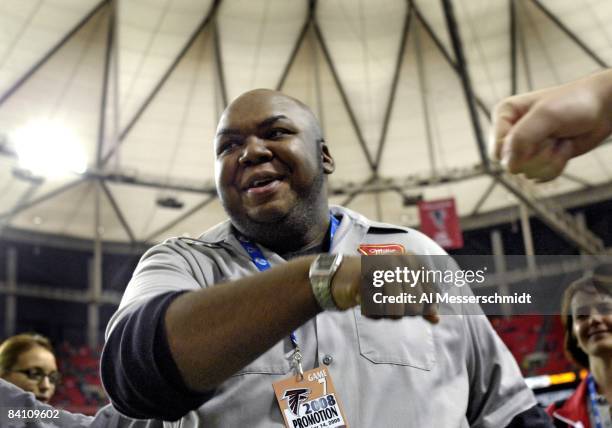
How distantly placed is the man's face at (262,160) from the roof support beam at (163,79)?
14436mm

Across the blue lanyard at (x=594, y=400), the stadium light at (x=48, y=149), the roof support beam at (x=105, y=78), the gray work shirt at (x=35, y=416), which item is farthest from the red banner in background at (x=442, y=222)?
the gray work shirt at (x=35, y=416)

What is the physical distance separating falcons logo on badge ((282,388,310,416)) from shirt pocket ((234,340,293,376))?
0.05 m

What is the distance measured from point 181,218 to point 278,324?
60.1ft

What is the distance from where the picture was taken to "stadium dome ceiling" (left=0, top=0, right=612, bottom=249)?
15.2m

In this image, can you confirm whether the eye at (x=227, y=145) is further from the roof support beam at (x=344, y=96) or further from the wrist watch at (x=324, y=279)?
Answer: the roof support beam at (x=344, y=96)

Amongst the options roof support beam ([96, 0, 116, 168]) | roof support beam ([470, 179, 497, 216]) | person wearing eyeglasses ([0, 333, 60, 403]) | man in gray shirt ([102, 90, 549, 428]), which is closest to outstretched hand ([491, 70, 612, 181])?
man in gray shirt ([102, 90, 549, 428])

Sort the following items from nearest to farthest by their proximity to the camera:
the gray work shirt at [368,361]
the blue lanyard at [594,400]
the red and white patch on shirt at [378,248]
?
the gray work shirt at [368,361] → the red and white patch on shirt at [378,248] → the blue lanyard at [594,400]

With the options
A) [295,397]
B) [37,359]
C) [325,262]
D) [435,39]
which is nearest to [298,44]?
[435,39]

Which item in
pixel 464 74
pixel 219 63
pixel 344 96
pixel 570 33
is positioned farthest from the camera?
pixel 344 96

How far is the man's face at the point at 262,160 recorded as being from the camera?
1868 mm

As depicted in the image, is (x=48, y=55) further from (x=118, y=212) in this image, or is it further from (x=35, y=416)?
(x=35, y=416)

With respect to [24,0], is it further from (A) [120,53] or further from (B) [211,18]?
(B) [211,18]

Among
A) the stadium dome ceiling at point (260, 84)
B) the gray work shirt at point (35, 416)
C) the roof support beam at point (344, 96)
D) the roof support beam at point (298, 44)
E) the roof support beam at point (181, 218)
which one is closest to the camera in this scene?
the gray work shirt at point (35, 416)

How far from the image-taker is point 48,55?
15.1 m
